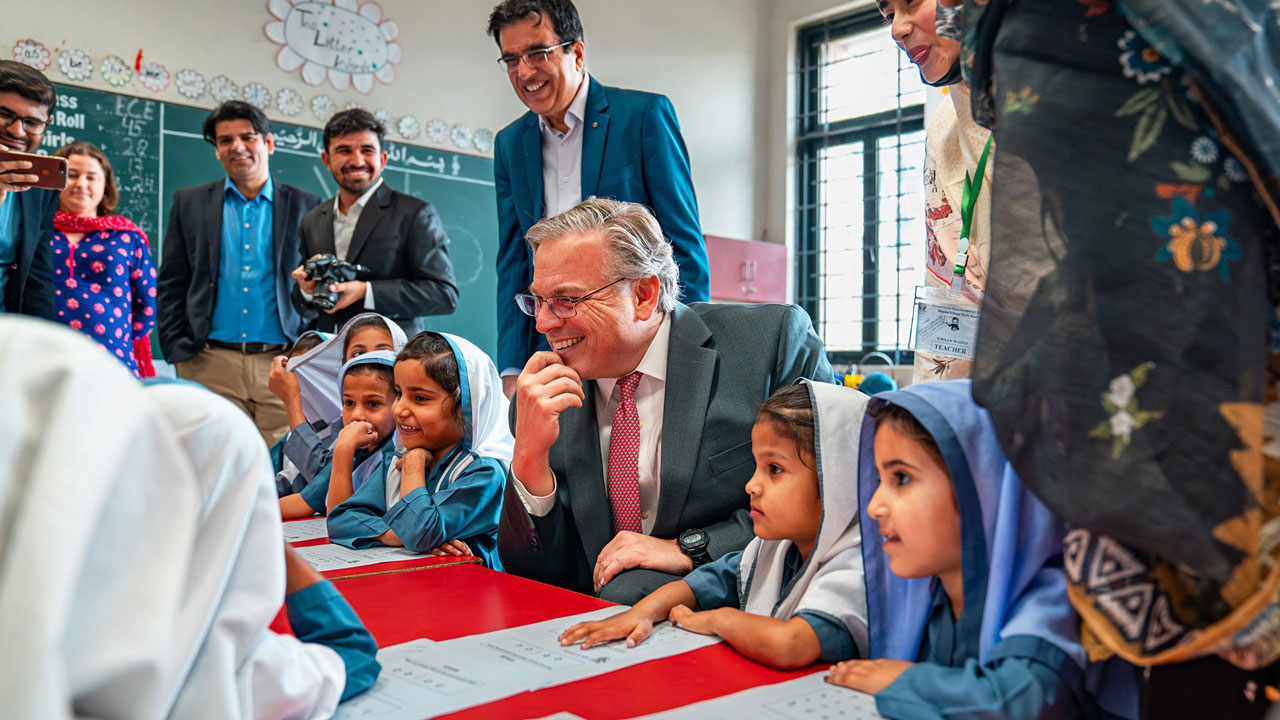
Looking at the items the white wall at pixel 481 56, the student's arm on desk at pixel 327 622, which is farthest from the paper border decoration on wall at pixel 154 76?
the student's arm on desk at pixel 327 622

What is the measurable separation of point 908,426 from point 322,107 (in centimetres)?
508

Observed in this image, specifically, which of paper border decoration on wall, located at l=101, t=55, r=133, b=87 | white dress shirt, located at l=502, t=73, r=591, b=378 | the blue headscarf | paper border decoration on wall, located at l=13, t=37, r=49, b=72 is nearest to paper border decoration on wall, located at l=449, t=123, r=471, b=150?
paper border decoration on wall, located at l=101, t=55, r=133, b=87

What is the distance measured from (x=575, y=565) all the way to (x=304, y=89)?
437cm

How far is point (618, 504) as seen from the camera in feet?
6.48

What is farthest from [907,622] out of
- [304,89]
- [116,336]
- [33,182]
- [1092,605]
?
[304,89]

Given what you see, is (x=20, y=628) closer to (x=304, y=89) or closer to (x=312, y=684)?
(x=312, y=684)

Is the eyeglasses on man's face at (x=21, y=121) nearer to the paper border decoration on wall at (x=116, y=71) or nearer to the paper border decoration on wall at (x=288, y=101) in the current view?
the paper border decoration on wall at (x=116, y=71)

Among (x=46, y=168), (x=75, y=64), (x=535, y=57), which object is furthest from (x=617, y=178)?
(x=75, y=64)

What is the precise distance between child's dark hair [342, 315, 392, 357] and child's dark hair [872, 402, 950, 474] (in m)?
2.39

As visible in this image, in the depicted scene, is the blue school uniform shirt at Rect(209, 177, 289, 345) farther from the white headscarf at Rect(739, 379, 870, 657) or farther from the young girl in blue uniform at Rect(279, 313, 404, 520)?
the white headscarf at Rect(739, 379, 870, 657)

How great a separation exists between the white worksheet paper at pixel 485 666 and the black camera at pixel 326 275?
245cm

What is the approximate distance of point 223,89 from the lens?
515cm

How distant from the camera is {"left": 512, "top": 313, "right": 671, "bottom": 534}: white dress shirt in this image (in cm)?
191

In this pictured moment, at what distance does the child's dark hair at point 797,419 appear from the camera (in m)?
1.48
